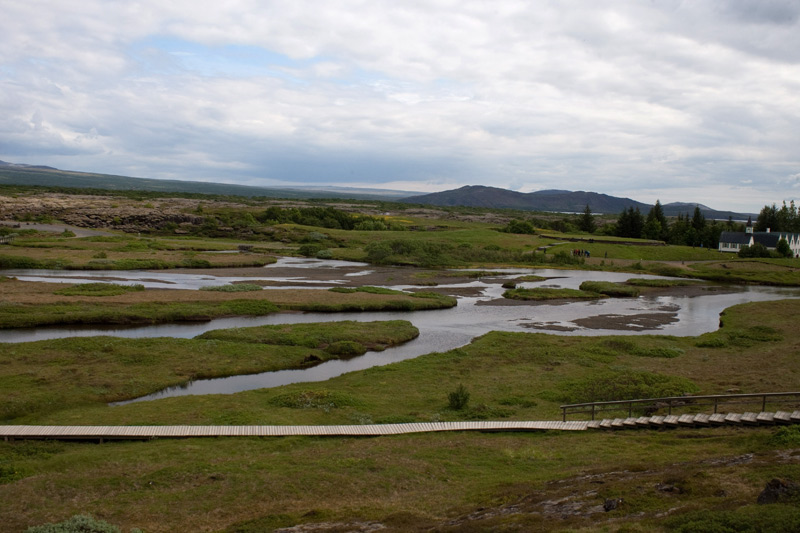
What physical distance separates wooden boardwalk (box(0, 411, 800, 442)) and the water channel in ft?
21.7

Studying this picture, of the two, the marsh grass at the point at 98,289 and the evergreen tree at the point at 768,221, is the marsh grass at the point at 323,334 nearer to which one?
the marsh grass at the point at 98,289

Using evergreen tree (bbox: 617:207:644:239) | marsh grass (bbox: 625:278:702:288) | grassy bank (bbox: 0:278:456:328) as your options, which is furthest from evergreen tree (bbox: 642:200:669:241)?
grassy bank (bbox: 0:278:456:328)

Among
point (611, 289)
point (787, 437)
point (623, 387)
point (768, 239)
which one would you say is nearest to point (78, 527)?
point (787, 437)

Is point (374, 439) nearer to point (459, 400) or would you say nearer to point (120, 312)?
point (459, 400)

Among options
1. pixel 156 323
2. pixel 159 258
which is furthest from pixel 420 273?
pixel 156 323

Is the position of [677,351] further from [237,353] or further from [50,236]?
[50,236]

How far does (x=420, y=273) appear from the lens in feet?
253

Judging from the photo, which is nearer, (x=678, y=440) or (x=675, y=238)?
(x=678, y=440)

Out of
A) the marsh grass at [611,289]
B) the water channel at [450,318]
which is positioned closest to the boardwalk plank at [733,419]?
the water channel at [450,318]

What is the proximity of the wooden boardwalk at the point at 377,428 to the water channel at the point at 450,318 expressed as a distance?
6.60 metres

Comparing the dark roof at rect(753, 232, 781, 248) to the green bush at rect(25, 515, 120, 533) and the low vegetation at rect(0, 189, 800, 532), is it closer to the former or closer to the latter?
the low vegetation at rect(0, 189, 800, 532)

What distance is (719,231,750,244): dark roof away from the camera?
364 ft

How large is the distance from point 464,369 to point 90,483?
64.4 ft

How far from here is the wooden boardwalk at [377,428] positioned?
18922 mm
